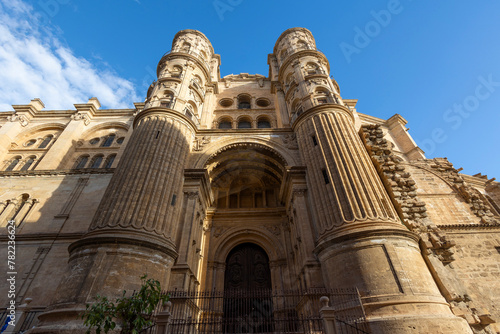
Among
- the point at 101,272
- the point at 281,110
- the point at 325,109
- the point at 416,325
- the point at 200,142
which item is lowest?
the point at 416,325

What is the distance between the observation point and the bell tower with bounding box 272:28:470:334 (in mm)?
9016

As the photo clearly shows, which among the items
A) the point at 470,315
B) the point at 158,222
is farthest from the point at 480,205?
the point at 158,222

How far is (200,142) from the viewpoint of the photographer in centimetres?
1767

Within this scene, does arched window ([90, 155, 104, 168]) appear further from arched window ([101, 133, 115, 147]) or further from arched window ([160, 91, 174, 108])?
arched window ([160, 91, 174, 108])

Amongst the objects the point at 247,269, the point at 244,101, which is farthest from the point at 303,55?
the point at 247,269

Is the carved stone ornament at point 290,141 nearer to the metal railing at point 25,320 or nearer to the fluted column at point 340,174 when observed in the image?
the fluted column at point 340,174

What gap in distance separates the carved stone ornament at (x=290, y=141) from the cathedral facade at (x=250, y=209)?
0.19 metres

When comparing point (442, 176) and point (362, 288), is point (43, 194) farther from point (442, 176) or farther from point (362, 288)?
point (442, 176)

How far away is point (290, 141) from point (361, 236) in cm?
878

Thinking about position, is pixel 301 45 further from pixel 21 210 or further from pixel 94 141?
pixel 21 210

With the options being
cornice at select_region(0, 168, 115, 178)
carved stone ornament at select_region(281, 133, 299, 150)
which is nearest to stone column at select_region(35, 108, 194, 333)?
cornice at select_region(0, 168, 115, 178)

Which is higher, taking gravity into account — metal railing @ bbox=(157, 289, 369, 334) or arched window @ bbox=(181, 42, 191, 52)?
arched window @ bbox=(181, 42, 191, 52)

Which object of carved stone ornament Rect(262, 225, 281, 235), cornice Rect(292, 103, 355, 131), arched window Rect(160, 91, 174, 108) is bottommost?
carved stone ornament Rect(262, 225, 281, 235)

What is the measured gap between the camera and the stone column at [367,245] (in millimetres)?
8953
